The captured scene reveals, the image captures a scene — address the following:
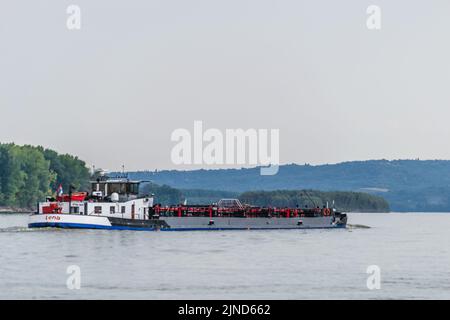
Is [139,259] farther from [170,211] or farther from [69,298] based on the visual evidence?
[170,211]

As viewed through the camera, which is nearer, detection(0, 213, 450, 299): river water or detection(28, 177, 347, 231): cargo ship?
detection(0, 213, 450, 299): river water

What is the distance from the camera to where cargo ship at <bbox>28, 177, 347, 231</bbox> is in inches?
4439

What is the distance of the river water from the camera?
57.8 metres

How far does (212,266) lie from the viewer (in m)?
73.2

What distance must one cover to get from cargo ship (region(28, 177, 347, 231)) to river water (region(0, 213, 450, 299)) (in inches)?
93.0

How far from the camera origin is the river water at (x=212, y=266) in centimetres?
5775

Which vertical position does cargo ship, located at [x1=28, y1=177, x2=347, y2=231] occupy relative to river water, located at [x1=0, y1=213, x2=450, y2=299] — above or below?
above

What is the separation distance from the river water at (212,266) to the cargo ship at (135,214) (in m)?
2.36

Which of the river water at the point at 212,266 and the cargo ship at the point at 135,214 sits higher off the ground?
the cargo ship at the point at 135,214

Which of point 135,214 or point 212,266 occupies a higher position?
point 135,214

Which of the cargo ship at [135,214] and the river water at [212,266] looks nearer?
the river water at [212,266]

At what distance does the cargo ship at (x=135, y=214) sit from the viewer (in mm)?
112750

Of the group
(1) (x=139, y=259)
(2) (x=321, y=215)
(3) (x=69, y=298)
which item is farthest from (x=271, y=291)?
(2) (x=321, y=215)

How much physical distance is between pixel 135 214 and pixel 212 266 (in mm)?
48078
